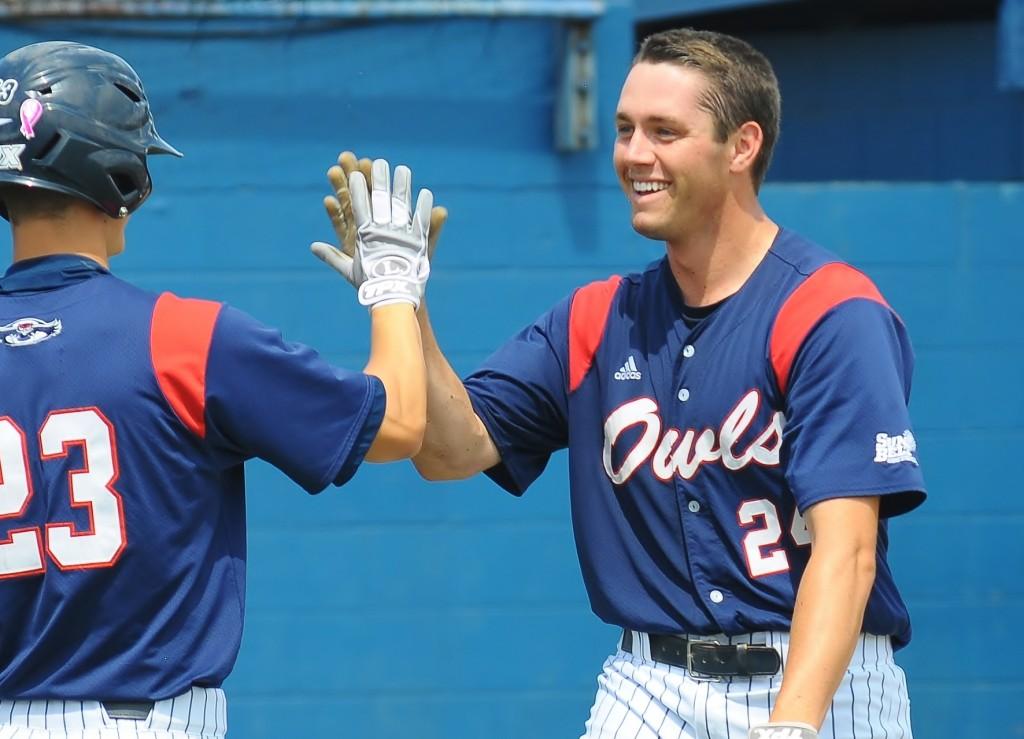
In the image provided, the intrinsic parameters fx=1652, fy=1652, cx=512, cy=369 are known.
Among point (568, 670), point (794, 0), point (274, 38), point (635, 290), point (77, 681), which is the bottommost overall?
point (568, 670)

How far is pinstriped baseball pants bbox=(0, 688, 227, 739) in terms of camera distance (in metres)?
2.74

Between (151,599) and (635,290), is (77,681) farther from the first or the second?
(635,290)

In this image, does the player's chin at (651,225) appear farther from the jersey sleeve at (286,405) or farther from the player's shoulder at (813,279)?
the jersey sleeve at (286,405)

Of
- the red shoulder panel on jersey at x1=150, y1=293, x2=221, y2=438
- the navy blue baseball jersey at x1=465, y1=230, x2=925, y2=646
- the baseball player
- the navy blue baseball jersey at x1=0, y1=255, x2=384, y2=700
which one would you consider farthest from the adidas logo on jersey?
the red shoulder panel on jersey at x1=150, y1=293, x2=221, y2=438

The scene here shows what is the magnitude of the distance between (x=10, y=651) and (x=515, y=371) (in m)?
1.29

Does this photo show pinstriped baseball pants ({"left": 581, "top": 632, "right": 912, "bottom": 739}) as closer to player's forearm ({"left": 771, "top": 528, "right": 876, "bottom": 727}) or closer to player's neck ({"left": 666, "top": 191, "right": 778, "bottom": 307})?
player's forearm ({"left": 771, "top": 528, "right": 876, "bottom": 727})

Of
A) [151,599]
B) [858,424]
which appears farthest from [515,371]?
[151,599]

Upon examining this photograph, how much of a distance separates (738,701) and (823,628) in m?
0.36

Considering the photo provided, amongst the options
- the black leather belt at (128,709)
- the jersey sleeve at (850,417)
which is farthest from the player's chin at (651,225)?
the black leather belt at (128,709)

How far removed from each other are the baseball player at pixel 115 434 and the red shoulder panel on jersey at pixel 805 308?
75 centimetres

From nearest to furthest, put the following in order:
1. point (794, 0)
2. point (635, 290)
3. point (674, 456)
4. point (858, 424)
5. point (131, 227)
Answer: point (858, 424), point (674, 456), point (635, 290), point (131, 227), point (794, 0)

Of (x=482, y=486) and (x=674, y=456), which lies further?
(x=482, y=486)

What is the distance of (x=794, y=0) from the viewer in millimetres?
7695

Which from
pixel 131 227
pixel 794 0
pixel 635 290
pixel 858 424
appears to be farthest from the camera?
pixel 794 0
